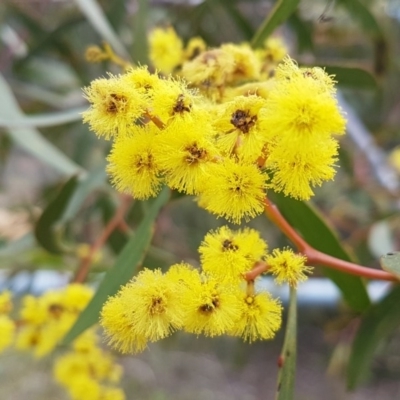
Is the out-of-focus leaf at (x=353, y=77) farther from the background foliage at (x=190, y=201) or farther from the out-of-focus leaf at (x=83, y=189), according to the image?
the out-of-focus leaf at (x=83, y=189)

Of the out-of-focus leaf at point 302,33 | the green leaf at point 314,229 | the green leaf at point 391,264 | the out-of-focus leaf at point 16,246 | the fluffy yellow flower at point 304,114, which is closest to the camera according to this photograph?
the fluffy yellow flower at point 304,114

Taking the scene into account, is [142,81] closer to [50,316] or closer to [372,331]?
[50,316]

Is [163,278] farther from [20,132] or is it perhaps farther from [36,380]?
[36,380]

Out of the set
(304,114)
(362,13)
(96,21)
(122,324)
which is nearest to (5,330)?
(122,324)

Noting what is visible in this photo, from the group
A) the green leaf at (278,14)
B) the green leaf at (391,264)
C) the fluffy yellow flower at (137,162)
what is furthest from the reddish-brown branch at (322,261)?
the green leaf at (278,14)

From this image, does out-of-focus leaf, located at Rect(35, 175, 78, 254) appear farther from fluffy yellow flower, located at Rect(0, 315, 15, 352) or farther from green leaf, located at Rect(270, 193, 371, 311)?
green leaf, located at Rect(270, 193, 371, 311)

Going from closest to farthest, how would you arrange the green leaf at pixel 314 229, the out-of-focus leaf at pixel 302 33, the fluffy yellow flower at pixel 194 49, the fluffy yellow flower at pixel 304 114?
the fluffy yellow flower at pixel 304 114 < the green leaf at pixel 314 229 < the fluffy yellow flower at pixel 194 49 < the out-of-focus leaf at pixel 302 33

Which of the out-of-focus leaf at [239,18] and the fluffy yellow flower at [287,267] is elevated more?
the out-of-focus leaf at [239,18]
